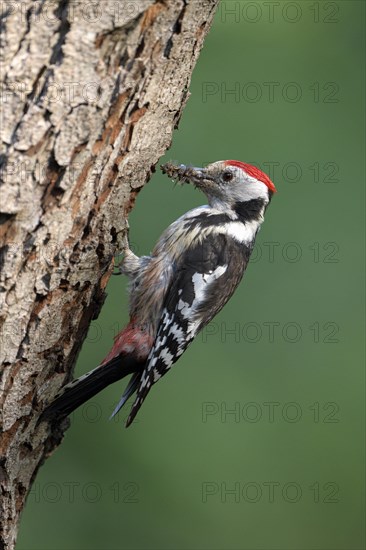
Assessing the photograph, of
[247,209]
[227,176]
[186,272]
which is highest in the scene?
[227,176]

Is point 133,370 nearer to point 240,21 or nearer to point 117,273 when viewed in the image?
point 117,273

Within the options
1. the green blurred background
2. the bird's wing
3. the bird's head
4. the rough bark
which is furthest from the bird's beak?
the green blurred background

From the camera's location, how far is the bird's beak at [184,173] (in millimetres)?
3963

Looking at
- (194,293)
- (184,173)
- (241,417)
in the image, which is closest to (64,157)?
(194,293)

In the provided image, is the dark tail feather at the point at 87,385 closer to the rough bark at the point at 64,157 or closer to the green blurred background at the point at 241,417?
the rough bark at the point at 64,157

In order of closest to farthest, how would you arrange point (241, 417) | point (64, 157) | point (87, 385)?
point (64, 157) → point (87, 385) → point (241, 417)

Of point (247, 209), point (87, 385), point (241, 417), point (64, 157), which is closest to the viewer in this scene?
point (64, 157)

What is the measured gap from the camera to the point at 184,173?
13.2ft

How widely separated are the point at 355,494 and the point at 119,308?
222cm

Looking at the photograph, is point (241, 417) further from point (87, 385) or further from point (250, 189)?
point (87, 385)

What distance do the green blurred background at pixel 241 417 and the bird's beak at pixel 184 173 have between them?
151cm

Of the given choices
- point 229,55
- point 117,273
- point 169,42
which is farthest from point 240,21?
point 169,42

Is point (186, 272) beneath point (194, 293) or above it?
above

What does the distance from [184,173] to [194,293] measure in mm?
646
